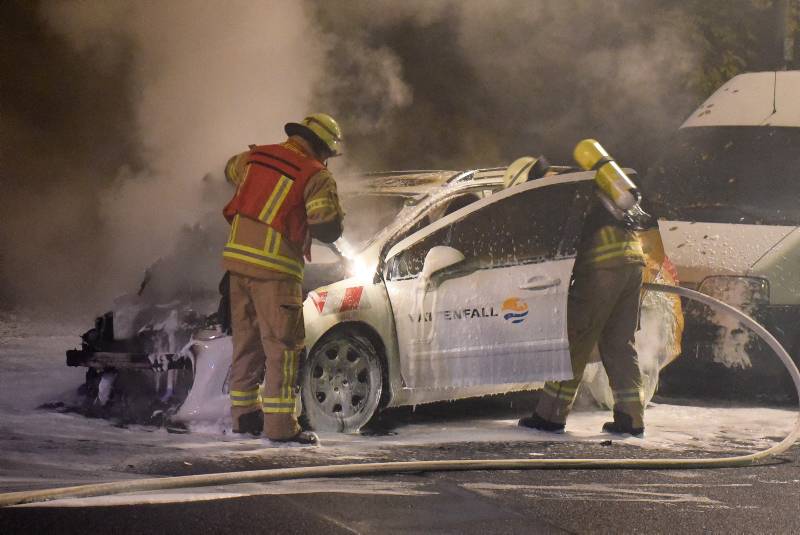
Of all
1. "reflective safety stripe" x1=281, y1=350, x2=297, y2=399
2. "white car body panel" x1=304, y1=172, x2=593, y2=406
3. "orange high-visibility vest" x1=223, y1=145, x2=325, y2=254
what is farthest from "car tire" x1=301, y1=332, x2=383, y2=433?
"orange high-visibility vest" x1=223, y1=145, x2=325, y2=254

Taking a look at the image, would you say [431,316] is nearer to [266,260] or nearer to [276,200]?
[266,260]

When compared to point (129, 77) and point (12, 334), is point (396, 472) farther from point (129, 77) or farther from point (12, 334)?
point (12, 334)

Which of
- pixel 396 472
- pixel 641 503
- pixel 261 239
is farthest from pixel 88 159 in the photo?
pixel 641 503

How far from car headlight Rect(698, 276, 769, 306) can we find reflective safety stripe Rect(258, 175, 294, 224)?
137 inches

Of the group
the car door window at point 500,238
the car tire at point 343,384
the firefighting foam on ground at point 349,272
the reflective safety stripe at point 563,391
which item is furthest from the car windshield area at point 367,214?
the reflective safety stripe at point 563,391

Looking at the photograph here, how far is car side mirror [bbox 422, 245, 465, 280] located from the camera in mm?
7598

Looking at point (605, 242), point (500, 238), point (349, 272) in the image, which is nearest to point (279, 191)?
point (349, 272)

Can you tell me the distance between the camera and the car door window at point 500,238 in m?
7.74

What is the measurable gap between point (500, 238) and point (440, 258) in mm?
452

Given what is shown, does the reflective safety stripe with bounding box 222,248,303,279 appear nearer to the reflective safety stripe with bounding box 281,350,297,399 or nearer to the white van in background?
the reflective safety stripe with bounding box 281,350,297,399

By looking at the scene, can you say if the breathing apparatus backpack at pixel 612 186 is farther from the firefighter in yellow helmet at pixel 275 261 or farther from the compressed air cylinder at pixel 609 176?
the firefighter in yellow helmet at pixel 275 261

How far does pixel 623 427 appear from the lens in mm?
7992

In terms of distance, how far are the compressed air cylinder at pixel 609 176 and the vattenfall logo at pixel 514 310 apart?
0.82 m

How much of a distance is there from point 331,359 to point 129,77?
3.83m
